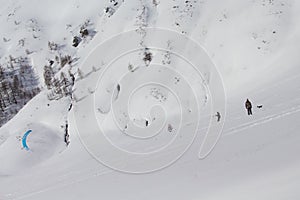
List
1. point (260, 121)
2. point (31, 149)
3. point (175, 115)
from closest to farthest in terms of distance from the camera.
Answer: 1. point (260, 121)
2. point (175, 115)
3. point (31, 149)

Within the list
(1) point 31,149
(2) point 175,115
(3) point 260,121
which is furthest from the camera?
(1) point 31,149

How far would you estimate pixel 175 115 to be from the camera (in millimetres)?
41938

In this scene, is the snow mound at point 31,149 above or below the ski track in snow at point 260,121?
above

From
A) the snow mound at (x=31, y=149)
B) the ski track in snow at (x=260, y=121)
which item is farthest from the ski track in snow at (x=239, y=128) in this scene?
the snow mound at (x=31, y=149)

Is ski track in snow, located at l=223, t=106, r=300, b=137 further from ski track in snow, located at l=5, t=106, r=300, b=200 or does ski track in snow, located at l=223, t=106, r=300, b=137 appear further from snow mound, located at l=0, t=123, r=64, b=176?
snow mound, located at l=0, t=123, r=64, b=176

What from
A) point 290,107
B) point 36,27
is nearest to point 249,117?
point 290,107

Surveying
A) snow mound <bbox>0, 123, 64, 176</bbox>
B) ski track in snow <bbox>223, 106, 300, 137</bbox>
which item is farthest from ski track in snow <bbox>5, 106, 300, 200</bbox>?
snow mound <bbox>0, 123, 64, 176</bbox>

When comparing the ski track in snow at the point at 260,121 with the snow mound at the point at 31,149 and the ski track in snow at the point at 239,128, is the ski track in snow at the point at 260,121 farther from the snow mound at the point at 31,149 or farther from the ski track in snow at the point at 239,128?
the snow mound at the point at 31,149

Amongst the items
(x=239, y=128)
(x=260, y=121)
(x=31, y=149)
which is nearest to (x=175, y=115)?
(x=239, y=128)

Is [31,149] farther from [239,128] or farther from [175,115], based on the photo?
[239,128]

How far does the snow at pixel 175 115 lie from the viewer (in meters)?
12.9

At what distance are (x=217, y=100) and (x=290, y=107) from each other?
1927 centimetres

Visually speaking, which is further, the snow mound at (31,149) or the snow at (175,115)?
the snow mound at (31,149)

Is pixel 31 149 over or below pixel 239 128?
over
